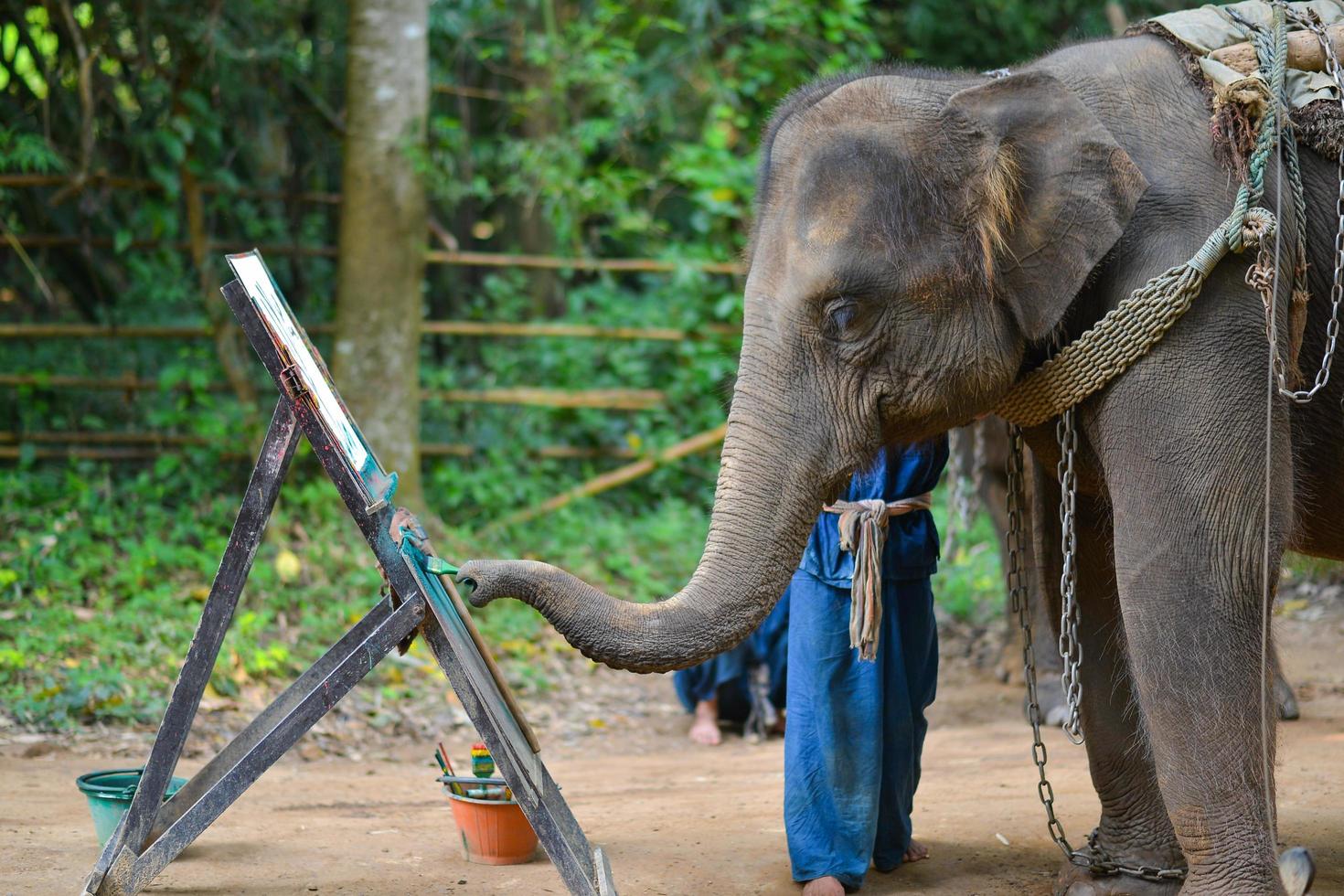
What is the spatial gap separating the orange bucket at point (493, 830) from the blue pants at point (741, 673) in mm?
2102

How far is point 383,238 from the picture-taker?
764 centimetres

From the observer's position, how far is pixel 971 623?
7840 mm

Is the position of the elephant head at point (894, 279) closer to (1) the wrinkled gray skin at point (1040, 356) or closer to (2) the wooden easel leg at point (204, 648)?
(1) the wrinkled gray skin at point (1040, 356)

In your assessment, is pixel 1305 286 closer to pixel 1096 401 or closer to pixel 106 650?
pixel 1096 401

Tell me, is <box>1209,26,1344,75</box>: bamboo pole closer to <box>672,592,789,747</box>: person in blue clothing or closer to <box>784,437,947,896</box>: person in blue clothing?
<box>784,437,947,896</box>: person in blue clothing

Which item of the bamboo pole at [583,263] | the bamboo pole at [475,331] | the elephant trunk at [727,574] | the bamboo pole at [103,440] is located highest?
the bamboo pole at [583,263]

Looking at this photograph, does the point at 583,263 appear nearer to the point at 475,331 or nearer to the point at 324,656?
the point at 475,331

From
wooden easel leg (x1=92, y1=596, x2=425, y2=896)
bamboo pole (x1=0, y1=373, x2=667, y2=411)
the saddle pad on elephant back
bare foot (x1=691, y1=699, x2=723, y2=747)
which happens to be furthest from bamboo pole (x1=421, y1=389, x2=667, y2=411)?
the saddle pad on elephant back

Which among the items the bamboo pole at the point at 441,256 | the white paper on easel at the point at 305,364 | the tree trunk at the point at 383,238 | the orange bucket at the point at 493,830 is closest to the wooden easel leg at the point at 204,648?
the white paper on easel at the point at 305,364

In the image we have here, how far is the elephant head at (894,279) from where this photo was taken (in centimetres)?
297

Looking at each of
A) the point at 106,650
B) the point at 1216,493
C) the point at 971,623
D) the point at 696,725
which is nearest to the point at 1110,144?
the point at 1216,493

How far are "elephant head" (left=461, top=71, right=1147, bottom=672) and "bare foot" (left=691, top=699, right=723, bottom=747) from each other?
10.2ft

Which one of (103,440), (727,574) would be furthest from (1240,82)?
(103,440)

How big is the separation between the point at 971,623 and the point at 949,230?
5.17 m
